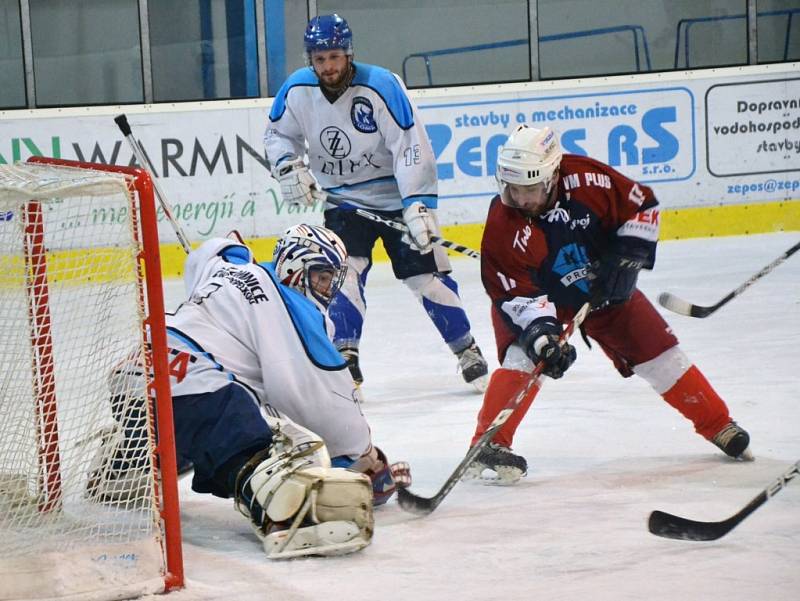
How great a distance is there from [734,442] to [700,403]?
0.12 metres

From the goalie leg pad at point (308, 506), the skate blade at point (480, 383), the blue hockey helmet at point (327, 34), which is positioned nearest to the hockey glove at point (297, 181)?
the blue hockey helmet at point (327, 34)

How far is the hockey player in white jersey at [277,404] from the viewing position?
2.43m

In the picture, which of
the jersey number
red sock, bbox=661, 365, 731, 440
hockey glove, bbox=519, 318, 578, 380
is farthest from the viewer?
red sock, bbox=661, 365, 731, 440

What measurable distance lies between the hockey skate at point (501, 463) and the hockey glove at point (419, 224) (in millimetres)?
1178

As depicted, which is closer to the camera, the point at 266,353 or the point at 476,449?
the point at 266,353

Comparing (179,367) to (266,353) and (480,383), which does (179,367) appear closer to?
(266,353)

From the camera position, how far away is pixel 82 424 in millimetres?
2846

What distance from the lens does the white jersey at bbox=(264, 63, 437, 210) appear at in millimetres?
4199

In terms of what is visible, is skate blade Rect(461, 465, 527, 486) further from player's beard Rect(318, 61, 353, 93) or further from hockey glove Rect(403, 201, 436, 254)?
player's beard Rect(318, 61, 353, 93)

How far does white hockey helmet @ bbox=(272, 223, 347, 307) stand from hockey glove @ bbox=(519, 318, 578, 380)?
506 mm

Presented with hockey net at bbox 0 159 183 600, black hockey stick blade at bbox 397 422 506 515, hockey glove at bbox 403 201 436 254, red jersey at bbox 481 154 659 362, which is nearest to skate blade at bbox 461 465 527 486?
black hockey stick blade at bbox 397 422 506 515

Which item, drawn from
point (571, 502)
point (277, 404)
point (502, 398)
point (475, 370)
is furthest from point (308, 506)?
point (475, 370)

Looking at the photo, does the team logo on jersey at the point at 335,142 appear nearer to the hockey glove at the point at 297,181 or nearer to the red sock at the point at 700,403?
the hockey glove at the point at 297,181

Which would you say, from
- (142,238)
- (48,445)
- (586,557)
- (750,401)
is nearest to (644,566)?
(586,557)
